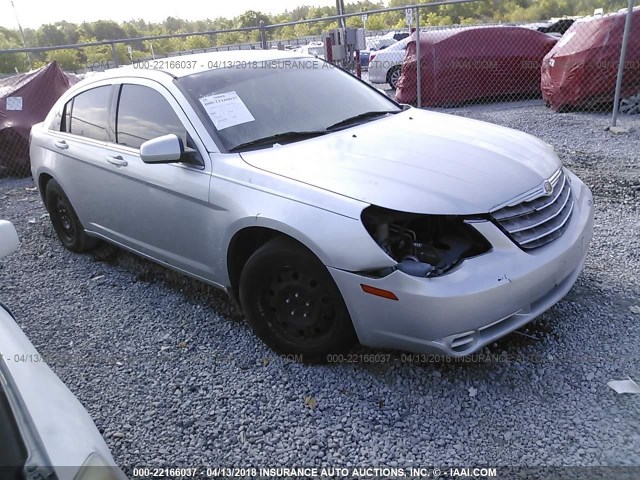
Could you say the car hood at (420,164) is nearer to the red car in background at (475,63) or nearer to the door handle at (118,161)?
the door handle at (118,161)

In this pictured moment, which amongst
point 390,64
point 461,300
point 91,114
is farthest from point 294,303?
point 390,64

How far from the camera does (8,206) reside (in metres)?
7.14

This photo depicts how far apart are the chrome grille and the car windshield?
4.36ft

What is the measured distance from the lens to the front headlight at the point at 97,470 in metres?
1.35

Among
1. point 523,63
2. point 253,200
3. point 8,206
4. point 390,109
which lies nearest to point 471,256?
point 253,200

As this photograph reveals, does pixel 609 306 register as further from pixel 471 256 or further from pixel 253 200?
pixel 253 200

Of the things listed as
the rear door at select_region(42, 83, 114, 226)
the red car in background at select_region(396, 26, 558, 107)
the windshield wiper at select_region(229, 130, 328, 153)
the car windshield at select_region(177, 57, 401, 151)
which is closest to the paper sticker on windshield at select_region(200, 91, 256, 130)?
the car windshield at select_region(177, 57, 401, 151)

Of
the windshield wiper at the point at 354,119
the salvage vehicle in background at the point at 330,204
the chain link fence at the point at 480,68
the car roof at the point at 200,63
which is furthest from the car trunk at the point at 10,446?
the chain link fence at the point at 480,68

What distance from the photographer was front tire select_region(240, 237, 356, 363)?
2.68 metres

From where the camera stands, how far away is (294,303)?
2838mm

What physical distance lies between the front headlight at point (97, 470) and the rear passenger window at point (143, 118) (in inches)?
86.4

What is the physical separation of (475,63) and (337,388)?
30.8 feet

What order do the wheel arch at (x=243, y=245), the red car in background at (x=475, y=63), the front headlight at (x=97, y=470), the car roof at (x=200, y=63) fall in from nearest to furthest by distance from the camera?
the front headlight at (x=97, y=470), the wheel arch at (x=243, y=245), the car roof at (x=200, y=63), the red car in background at (x=475, y=63)

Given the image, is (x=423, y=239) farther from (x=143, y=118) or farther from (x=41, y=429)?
(x=143, y=118)
